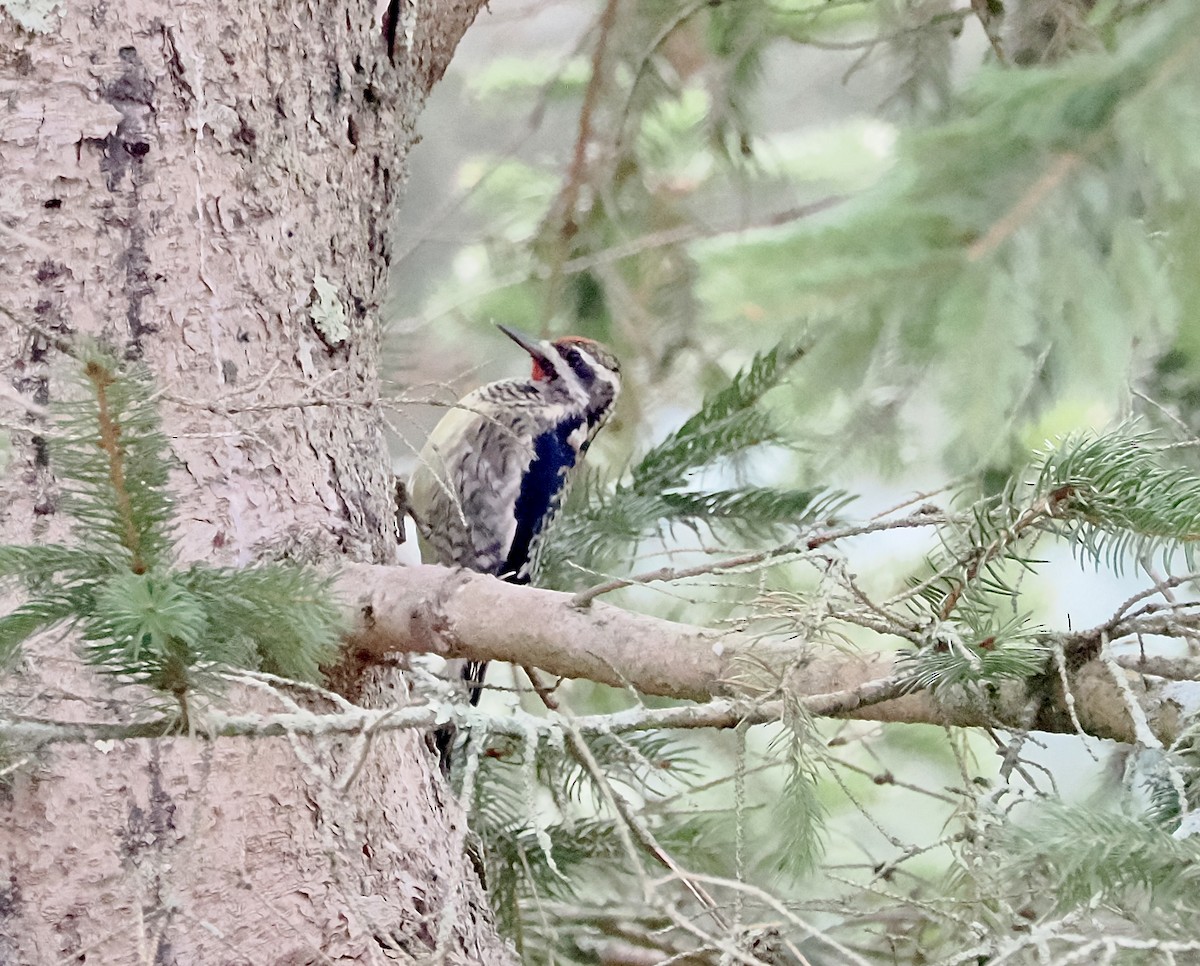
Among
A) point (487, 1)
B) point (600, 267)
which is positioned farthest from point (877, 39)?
point (487, 1)

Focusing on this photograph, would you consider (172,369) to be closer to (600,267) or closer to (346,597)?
(346,597)

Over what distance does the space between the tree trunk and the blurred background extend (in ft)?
0.42

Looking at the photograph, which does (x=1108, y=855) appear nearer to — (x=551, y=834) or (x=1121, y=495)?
(x=1121, y=495)

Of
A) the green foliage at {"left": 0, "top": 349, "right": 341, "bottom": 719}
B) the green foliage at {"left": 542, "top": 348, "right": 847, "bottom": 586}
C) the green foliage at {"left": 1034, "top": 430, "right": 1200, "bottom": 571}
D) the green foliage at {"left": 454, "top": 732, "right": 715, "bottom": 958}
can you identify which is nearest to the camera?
the green foliage at {"left": 0, "top": 349, "right": 341, "bottom": 719}

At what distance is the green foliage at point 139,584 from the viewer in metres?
0.58

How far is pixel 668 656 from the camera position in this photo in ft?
2.95

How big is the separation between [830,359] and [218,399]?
49 centimetres

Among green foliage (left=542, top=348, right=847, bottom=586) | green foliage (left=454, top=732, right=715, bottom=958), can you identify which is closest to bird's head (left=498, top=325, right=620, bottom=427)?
green foliage (left=542, top=348, right=847, bottom=586)

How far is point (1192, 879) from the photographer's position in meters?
0.63

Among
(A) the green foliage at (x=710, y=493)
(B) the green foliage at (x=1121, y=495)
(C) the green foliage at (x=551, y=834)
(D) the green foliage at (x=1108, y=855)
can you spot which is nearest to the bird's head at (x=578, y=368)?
(A) the green foliage at (x=710, y=493)

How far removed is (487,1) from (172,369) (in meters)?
0.62

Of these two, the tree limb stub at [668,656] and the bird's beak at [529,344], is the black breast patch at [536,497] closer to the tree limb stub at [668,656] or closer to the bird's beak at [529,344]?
the bird's beak at [529,344]

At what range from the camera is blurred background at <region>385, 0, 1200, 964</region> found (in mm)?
873

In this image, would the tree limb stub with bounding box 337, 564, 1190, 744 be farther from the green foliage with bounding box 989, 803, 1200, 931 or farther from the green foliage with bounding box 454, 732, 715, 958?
the green foliage with bounding box 454, 732, 715, 958
